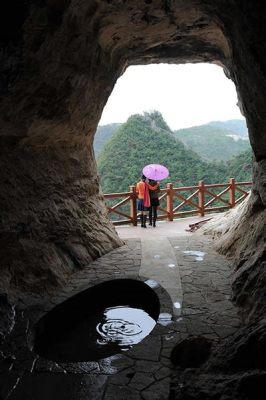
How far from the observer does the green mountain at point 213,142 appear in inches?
1786

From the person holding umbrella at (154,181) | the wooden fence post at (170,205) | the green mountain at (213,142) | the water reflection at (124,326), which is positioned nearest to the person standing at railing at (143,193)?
the person holding umbrella at (154,181)

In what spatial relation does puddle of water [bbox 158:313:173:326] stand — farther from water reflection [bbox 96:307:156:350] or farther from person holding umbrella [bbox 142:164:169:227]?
person holding umbrella [bbox 142:164:169:227]

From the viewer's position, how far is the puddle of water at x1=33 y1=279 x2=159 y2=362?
489 cm

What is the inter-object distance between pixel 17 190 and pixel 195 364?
4180 mm

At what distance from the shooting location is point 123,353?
419 centimetres

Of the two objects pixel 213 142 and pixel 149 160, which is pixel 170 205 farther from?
pixel 213 142

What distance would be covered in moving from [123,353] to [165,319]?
0.94 meters

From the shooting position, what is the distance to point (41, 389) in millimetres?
3625

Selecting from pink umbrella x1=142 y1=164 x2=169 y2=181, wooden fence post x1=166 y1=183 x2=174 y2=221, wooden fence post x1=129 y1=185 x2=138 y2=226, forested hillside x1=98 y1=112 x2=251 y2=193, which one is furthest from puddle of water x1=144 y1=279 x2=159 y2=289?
forested hillside x1=98 y1=112 x2=251 y2=193

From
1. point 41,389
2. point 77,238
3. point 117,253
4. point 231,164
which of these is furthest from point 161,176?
point 231,164

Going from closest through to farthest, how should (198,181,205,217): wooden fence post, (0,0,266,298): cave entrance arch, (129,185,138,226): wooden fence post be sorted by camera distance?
1. (0,0,266,298): cave entrance arch
2. (129,185,138,226): wooden fence post
3. (198,181,205,217): wooden fence post

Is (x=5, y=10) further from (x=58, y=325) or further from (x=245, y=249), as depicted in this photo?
(x=245, y=249)

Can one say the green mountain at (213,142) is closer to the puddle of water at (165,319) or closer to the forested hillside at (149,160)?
the forested hillside at (149,160)

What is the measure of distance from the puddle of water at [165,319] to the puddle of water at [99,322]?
1.48ft
